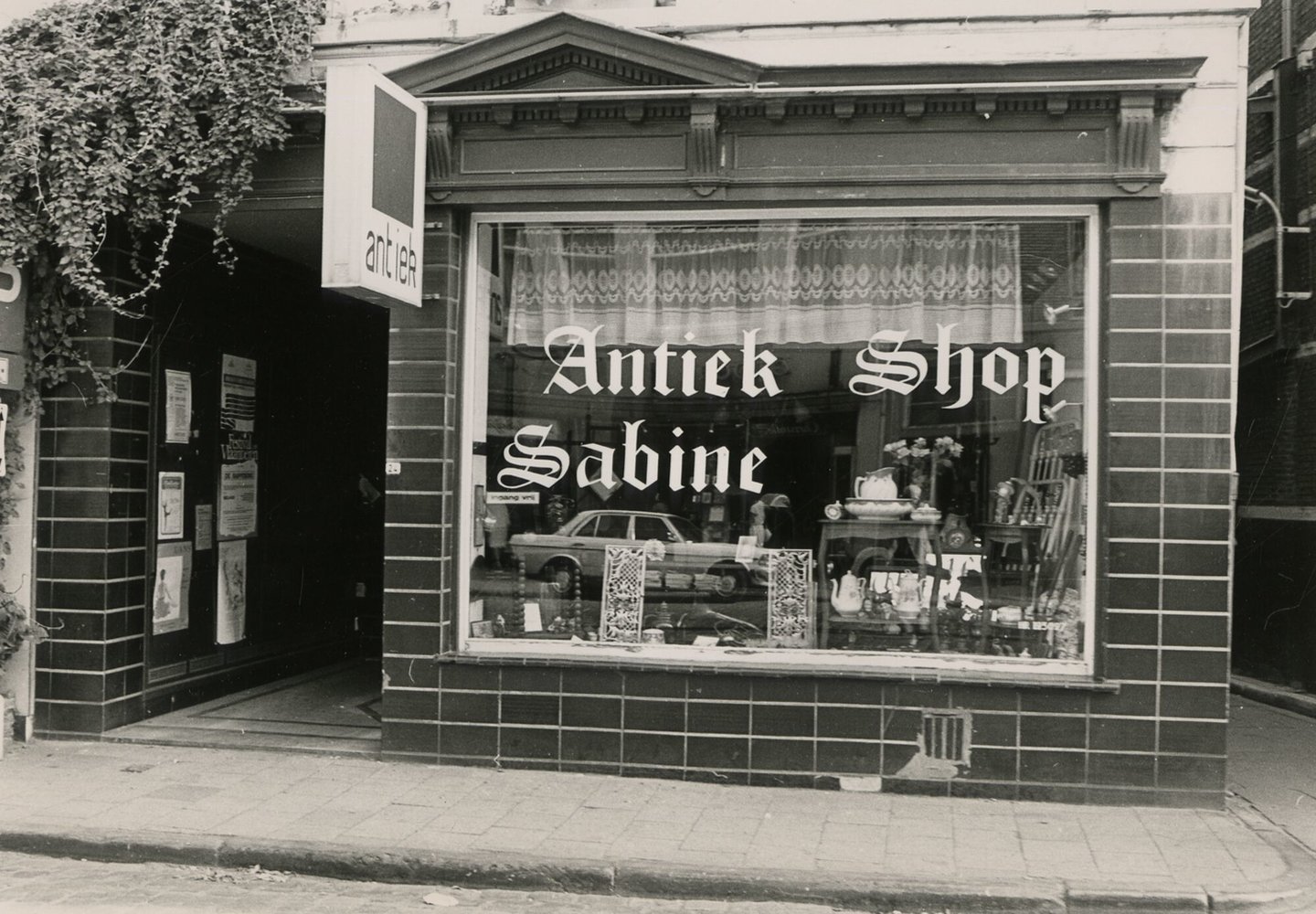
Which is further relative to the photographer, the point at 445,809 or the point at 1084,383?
the point at 1084,383

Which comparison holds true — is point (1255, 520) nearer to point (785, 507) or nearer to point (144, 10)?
point (785, 507)

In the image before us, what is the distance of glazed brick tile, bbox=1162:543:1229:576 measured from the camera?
6660mm

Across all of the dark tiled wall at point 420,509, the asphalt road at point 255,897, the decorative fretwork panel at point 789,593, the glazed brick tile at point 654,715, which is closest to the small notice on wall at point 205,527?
the dark tiled wall at point 420,509

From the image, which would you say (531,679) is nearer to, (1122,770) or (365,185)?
(365,185)

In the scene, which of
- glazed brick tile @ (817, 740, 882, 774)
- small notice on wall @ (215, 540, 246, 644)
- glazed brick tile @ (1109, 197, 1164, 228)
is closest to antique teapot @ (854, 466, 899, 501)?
glazed brick tile @ (817, 740, 882, 774)

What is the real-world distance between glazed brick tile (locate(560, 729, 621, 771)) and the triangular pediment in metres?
4.01

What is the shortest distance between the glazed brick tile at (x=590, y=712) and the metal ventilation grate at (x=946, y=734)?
6.16 ft

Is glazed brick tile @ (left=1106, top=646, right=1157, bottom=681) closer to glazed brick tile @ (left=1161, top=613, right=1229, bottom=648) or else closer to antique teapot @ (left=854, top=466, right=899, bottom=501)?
glazed brick tile @ (left=1161, top=613, right=1229, bottom=648)

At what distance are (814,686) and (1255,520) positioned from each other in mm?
6397

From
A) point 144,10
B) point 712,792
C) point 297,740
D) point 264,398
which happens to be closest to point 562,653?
point 712,792

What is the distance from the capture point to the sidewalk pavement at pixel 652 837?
541 cm

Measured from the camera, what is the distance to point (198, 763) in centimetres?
735

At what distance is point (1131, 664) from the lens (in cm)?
674

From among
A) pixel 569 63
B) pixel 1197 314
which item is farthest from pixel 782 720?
pixel 569 63
